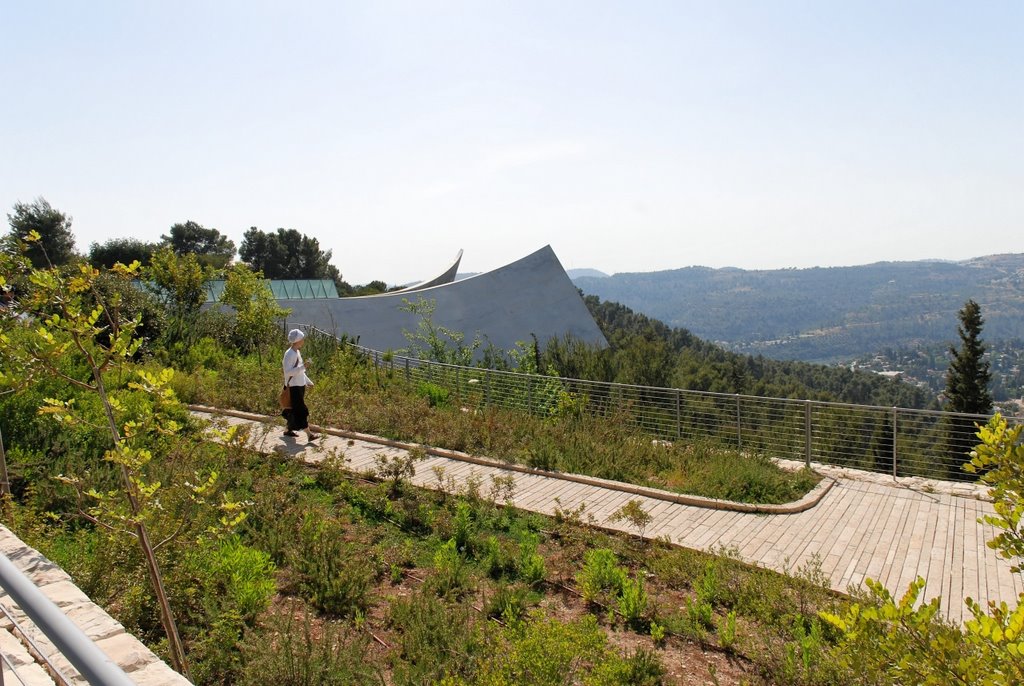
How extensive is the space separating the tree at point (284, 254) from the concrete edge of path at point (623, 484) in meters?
49.5

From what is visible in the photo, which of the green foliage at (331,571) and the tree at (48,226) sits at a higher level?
the tree at (48,226)

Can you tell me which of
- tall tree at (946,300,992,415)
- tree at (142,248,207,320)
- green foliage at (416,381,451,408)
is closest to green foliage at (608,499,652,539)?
green foliage at (416,381,451,408)

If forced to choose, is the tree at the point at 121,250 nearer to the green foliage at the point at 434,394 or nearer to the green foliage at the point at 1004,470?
the green foliage at the point at 434,394

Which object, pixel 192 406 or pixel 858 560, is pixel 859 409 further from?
pixel 192 406

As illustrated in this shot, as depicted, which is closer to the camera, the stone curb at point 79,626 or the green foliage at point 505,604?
the stone curb at point 79,626

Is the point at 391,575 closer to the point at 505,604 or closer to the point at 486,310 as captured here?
the point at 505,604

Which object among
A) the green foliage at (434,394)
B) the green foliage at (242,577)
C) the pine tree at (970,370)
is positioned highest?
the green foliage at (434,394)

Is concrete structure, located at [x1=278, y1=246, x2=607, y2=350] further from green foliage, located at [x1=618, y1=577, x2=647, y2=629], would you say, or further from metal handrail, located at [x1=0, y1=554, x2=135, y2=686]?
metal handrail, located at [x1=0, y1=554, x2=135, y2=686]

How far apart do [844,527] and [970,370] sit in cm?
2902

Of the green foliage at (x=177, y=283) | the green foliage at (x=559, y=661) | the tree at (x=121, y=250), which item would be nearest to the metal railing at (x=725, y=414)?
the green foliage at (x=177, y=283)

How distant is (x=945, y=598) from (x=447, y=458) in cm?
525

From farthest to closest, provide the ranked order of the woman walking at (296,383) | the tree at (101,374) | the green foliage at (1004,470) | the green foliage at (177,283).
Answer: the green foliage at (177,283) → the woman walking at (296,383) → the tree at (101,374) → the green foliage at (1004,470)

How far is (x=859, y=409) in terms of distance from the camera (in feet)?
27.5

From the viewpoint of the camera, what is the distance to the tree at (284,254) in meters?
57.8
